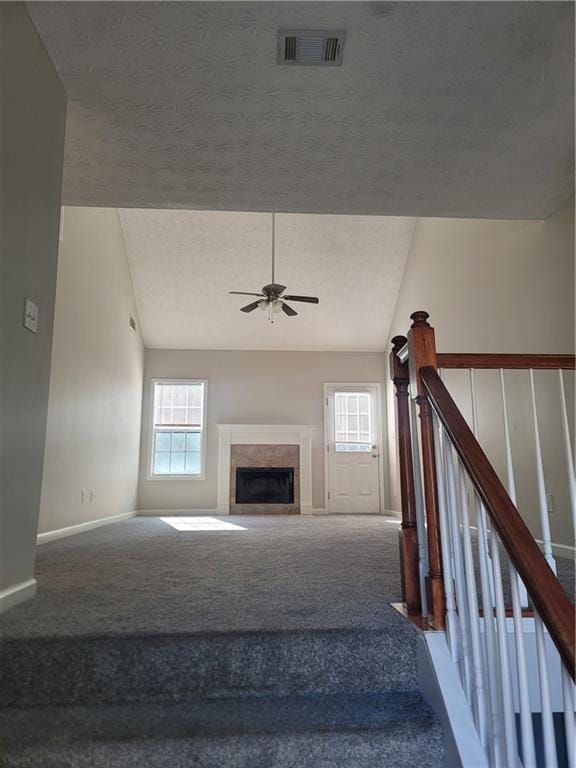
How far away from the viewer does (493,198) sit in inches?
137

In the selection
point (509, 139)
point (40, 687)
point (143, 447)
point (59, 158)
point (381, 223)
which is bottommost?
point (40, 687)

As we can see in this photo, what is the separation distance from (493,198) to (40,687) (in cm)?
366

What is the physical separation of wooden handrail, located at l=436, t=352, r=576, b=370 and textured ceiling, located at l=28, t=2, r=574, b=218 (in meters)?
1.40

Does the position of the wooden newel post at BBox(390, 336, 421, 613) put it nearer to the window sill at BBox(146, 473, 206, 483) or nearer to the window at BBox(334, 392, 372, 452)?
the window at BBox(334, 392, 372, 452)

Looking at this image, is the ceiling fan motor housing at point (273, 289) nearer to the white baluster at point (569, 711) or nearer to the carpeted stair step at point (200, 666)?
the carpeted stair step at point (200, 666)

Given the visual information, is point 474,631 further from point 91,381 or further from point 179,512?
point 179,512

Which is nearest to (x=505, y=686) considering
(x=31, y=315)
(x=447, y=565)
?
(x=447, y=565)

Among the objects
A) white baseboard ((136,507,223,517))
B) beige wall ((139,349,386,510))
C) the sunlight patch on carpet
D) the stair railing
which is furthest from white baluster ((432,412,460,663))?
beige wall ((139,349,386,510))

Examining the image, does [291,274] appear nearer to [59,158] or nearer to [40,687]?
[59,158]

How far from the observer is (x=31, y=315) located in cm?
218

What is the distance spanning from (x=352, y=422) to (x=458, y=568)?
6.77m

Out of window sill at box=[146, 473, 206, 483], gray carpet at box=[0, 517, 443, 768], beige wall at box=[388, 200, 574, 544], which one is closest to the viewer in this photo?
gray carpet at box=[0, 517, 443, 768]

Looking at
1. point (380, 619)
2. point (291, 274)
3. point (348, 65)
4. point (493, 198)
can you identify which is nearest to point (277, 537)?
point (380, 619)

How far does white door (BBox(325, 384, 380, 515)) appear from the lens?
26.4ft
